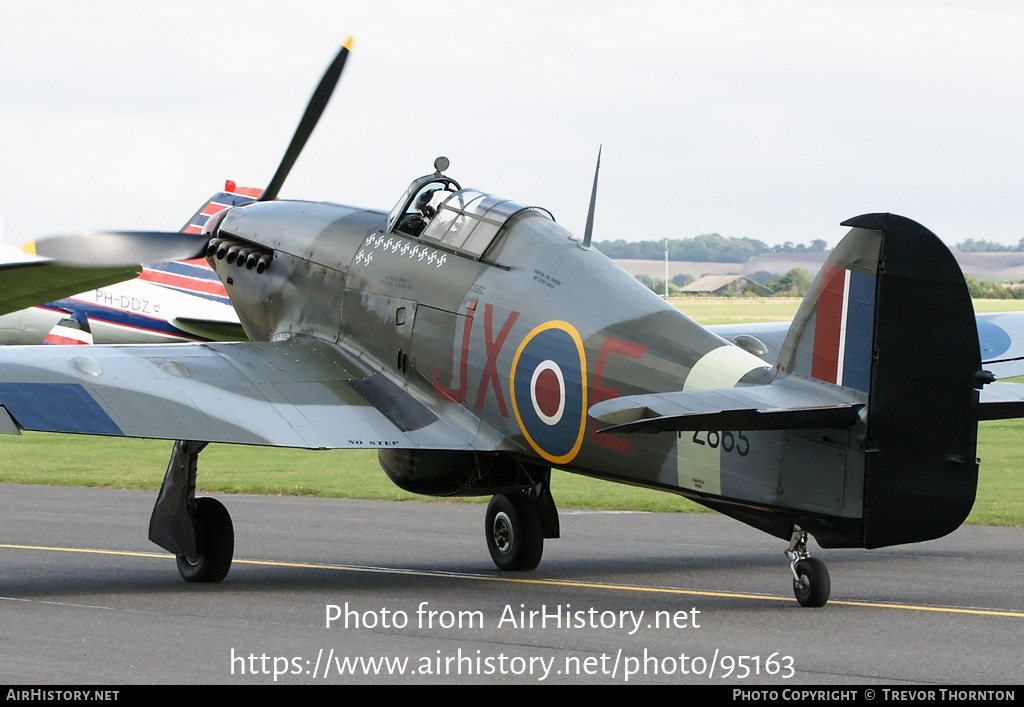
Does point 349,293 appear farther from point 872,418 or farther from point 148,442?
point 148,442

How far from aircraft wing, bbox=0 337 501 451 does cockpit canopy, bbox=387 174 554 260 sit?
4.35 ft

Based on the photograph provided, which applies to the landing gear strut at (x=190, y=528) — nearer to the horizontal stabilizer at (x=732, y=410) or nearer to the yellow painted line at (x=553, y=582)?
the yellow painted line at (x=553, y=582)

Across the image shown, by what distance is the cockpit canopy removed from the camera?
497 inches

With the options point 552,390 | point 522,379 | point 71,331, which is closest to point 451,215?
point 522,379

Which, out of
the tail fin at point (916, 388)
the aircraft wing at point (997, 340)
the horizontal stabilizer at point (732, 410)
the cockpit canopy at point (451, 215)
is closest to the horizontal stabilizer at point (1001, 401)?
the tail fin at point (916, 388)

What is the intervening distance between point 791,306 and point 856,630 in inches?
3024

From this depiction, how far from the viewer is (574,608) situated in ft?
35.0

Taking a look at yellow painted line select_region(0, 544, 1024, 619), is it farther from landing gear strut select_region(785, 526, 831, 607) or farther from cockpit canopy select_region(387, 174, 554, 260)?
cockpit canopy select_region(387, 174, 554, 260)

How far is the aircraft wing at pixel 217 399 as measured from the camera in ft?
36.8

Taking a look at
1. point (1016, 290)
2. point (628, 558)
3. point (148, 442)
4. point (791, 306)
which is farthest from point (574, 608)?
point (791, 306)

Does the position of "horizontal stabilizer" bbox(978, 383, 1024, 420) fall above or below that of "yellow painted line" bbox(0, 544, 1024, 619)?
above

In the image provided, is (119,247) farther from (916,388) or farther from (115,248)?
(916,388)

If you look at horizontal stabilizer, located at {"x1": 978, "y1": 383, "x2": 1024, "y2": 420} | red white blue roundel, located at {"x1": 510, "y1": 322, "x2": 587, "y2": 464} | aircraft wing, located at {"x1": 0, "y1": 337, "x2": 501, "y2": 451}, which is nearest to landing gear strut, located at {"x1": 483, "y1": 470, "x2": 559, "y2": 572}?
aircraft wing, located at {"x1": 0, "y1": 337, "x2": 501, "y2": 451}

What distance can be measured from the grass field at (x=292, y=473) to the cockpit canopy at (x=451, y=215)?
7418mm
